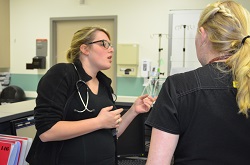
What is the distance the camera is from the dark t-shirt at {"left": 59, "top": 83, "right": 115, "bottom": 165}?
1.20 m

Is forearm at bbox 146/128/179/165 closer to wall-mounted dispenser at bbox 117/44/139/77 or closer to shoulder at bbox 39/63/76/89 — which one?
shoulder at bbox 39/63/76/89

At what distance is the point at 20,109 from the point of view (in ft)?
5.78

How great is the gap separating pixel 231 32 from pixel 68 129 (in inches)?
27.8

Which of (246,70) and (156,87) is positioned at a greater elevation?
(246,70)

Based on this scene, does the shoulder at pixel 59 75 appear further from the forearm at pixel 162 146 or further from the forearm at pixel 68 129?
the forearm at pixel 162 146

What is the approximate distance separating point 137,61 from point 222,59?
11.6ft

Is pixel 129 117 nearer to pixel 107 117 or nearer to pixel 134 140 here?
pixel 107 117

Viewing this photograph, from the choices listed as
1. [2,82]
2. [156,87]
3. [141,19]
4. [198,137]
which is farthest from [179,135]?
[2,82]

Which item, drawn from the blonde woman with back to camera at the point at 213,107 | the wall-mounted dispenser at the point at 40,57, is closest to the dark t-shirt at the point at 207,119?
the blonde woman with back to camera at the point at 213,107

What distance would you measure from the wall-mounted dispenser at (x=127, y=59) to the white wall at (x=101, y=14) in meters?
0.11

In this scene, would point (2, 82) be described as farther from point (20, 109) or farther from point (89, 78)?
point (89, 78)

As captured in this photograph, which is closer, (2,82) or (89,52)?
(89,52)

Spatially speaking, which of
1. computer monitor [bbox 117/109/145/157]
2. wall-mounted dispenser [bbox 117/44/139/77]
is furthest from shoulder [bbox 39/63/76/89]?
wall-mounted dispenser [bbox 117/44/139/77]

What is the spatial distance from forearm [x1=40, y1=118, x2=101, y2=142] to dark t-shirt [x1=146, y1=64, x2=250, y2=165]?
1.38 ft
